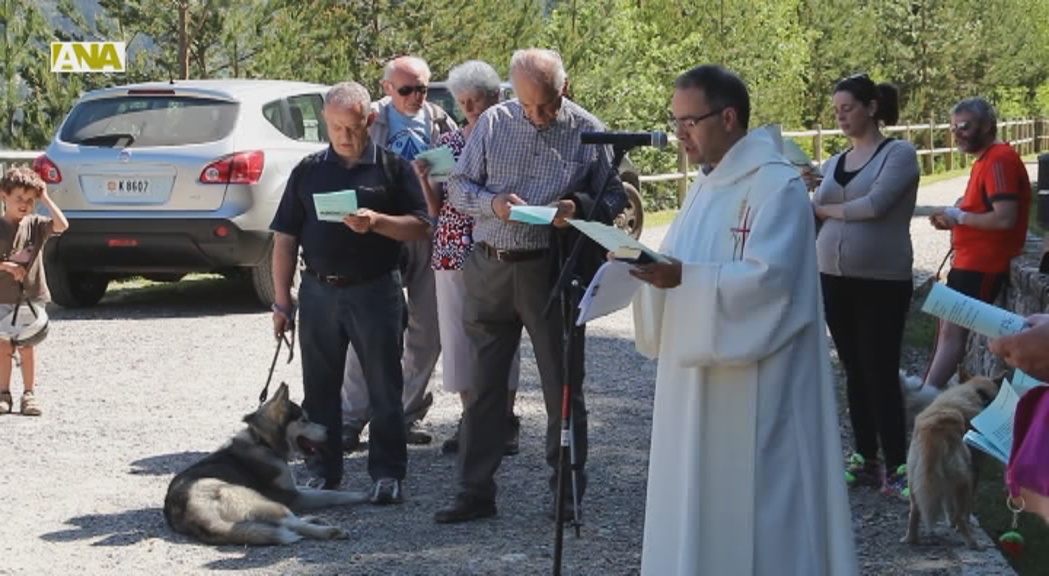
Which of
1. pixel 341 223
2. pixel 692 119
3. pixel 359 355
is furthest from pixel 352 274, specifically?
pixel 692 119

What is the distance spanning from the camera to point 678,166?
28.4 m

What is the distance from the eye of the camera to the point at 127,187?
45.6 ft

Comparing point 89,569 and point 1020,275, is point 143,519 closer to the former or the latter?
point 89,569

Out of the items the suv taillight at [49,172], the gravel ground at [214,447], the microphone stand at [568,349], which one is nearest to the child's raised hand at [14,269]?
the gravel ground at [214,447]

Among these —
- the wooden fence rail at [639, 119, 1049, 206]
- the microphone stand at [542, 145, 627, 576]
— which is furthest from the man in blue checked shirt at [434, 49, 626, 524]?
the wooden fence rail at [639, 119, 1049, 206]

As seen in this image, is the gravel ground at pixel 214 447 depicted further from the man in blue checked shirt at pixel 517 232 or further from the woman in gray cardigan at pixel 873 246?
the woman in gray cardigan at pixel 873 246

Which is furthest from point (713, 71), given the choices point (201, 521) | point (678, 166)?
point (678, 166)

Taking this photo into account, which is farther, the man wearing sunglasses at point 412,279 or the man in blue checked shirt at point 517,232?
the man wearing sunglasses at point 412,279

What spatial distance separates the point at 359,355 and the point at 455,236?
95cm

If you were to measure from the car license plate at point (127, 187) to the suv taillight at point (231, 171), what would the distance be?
51 cm

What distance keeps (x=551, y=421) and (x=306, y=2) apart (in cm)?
2170

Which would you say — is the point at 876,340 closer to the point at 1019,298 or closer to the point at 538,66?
the point at 538,66

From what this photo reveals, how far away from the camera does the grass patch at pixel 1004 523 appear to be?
7078mm

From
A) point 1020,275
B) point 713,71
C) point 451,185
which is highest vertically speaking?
point 713,71
